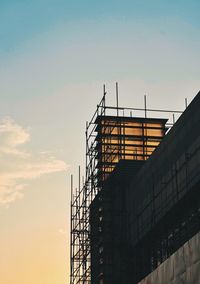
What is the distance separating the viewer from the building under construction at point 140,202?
40656 mm

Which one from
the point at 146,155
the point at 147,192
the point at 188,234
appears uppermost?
the point at 146,155

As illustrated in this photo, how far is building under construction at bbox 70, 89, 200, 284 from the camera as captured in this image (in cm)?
4066

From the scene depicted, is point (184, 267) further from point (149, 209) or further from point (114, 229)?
point (114, 229)

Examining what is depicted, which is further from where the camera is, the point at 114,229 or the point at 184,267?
the point at 114,229

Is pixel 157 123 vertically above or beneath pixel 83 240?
above

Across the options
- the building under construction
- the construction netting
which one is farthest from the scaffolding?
the construction netting

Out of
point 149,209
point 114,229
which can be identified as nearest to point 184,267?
point 149,209

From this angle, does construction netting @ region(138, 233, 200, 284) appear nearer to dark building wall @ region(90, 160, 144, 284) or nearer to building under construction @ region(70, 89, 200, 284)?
building under construction @ region(70, 89, 200, 284)

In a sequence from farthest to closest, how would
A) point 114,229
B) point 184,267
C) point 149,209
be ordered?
point 114,229
point 149,209
point 184,267

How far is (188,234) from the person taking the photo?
4334cm

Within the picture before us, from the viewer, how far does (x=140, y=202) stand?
1946 inches

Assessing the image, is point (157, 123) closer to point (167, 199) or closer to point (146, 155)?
point (146, 155)

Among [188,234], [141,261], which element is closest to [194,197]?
[188,234]

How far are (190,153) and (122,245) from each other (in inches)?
538
